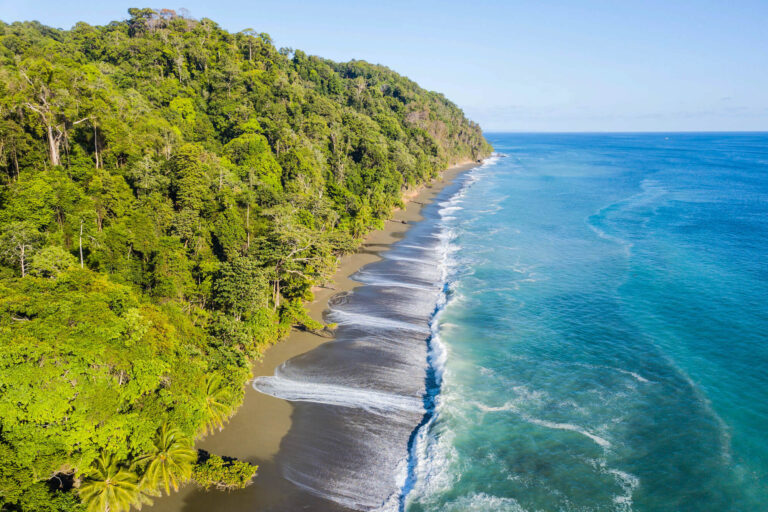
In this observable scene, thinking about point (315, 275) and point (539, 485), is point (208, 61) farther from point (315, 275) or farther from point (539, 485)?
point (539, 485)

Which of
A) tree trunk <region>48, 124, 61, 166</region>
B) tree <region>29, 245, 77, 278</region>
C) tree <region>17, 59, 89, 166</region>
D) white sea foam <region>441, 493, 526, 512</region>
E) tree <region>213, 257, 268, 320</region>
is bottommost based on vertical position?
white sea foam <region>441, 493, 526, 512</region>

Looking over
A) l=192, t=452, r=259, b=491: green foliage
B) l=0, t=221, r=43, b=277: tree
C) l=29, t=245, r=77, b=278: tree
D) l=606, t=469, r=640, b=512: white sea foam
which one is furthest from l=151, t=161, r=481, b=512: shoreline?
l=606, t=469, r=640, b=512: white sea foam

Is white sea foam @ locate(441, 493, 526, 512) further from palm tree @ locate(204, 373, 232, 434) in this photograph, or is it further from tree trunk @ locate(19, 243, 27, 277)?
tree trunk @ locate(19, 243, 27, 277)

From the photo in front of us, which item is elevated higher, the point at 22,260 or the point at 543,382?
the point at 22,260

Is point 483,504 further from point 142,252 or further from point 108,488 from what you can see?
point 142,252

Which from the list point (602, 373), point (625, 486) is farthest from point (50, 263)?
point (602, 373)

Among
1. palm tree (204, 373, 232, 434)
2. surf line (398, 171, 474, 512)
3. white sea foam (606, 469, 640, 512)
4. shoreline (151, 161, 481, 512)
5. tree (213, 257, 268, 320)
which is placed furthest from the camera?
tree (213, 257, 268, 320)
